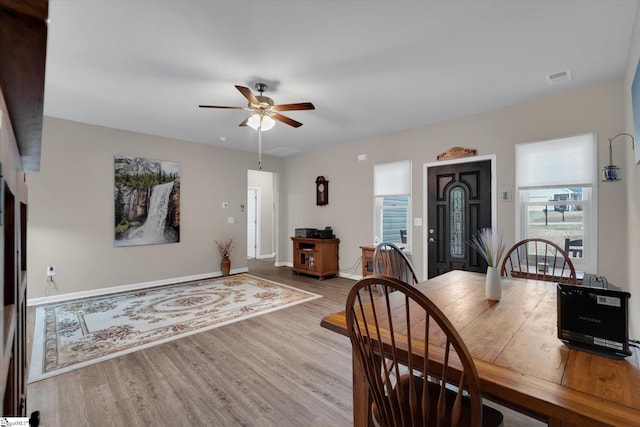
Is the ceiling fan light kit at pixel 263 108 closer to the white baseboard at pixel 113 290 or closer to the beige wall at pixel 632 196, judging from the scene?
the beige wall at pixel 632 196

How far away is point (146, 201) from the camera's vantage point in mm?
4770

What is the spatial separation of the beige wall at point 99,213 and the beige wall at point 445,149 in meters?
1.87

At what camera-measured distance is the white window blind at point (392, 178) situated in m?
4.70

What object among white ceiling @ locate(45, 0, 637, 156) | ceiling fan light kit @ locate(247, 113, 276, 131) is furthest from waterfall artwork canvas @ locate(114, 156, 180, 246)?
ceiling fan light kit @ locate(247, 113, 276, 131)

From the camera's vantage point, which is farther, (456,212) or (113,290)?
(113,290)

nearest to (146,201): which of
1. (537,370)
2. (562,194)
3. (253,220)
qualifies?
(253,220)

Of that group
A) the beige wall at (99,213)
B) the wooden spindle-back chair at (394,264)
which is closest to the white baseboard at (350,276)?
the beige wall at (99,213)

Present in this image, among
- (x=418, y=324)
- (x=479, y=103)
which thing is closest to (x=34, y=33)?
(x=418, y=324)

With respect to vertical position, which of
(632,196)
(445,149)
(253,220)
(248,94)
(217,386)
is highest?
(248,94)

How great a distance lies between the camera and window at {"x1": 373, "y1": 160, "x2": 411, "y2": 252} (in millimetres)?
4711

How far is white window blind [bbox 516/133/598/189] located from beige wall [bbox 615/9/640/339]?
0.24 m

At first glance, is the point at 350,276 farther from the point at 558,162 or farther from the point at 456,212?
the point at 558,162

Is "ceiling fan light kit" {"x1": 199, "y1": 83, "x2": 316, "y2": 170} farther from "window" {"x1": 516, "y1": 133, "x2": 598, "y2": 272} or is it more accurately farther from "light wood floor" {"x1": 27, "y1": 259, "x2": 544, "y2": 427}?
"window" {"x1": 516, "y1": 133, "x2": 598, "y2": 272}

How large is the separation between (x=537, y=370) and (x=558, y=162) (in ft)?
10.9
